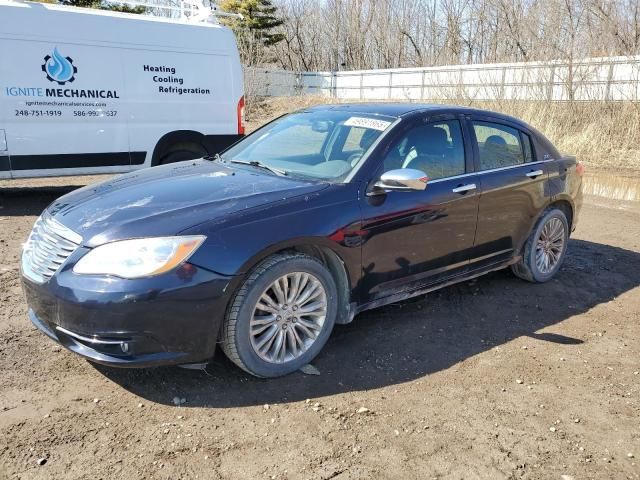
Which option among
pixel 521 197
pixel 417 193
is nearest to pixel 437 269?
pixel 417 193

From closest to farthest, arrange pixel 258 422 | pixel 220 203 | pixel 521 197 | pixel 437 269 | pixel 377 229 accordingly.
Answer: pixel 258 422 < pixel 220 203 < pixel 377 229 < pixel 437 269 < pixel 521 197

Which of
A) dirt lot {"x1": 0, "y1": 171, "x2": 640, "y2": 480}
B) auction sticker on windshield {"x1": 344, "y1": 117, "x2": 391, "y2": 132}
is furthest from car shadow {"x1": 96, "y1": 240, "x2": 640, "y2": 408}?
auction sticker on windshield {"x1": 344, "y1": 117, "x2": 391, "y2": 132}

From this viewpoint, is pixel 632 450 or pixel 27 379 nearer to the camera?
pixel 632 450

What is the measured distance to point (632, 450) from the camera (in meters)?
2.90

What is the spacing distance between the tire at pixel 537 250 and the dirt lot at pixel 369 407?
2.36 ft

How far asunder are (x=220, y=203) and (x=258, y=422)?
1272mm

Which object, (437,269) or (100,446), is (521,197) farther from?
(100,446)

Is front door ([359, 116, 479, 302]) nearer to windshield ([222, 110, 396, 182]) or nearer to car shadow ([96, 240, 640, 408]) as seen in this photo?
windshield ([222, 110, 396, 182])

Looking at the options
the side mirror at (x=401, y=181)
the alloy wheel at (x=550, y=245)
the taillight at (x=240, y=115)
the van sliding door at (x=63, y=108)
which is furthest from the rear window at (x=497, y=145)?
the van sliding door at (x=63, y=108)

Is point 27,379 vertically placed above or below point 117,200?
below

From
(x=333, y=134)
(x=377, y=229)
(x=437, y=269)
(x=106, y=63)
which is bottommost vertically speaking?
(x=437, y=269)

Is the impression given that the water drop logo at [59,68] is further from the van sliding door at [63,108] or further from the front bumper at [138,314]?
the front bumper at [138,314]

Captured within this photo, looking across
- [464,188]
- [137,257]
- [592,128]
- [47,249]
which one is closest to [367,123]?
[464,188]

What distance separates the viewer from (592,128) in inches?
628
